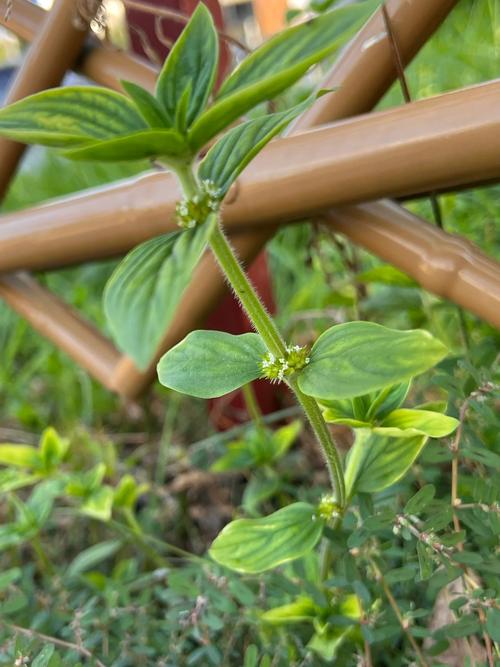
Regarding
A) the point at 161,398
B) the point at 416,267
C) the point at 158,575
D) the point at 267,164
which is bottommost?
the point at 161,398

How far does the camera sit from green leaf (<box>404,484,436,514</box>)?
0.53 meters

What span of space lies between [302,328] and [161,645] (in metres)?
0.64

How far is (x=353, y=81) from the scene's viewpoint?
2.21 ft

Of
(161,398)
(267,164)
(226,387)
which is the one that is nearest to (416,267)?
(267,164)

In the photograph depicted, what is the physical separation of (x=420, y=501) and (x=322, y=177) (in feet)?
0.94

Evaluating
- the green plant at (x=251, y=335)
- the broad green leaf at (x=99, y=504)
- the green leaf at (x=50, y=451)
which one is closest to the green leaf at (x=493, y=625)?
the green plant at (x=251, y=335)

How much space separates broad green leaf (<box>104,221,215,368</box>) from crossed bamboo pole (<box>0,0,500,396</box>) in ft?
0.84

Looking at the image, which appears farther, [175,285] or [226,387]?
[226,387]

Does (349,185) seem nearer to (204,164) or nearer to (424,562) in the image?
(204,164)

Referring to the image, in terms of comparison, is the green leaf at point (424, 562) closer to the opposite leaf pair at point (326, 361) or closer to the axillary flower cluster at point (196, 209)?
the opposite leaf pair at point (326, 361)

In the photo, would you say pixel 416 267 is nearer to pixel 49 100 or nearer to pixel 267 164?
pixel 267 164

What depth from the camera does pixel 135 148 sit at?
39 cm

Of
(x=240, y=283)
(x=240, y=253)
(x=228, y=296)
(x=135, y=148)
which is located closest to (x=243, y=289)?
(x=240, y=283)

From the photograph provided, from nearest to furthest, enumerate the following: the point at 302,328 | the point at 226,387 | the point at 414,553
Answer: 1. the point at 226,387
2. the point at 414,553
3. the point at 302,328
